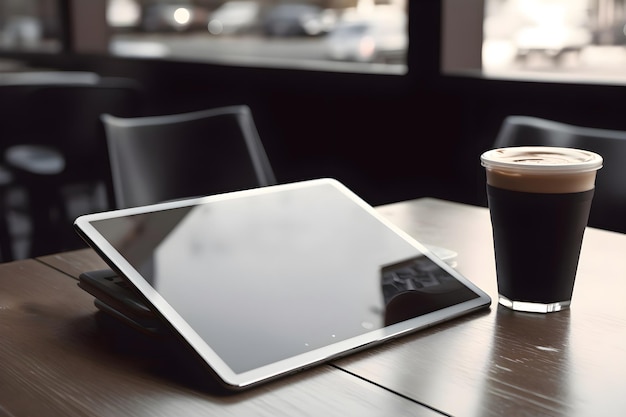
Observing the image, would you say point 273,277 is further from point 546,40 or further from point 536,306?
point 546,40

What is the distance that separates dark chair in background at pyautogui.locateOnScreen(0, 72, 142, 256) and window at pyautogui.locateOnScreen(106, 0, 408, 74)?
2.56 feet

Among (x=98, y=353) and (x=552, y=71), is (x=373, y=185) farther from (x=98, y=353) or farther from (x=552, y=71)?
(x=98, y=353)

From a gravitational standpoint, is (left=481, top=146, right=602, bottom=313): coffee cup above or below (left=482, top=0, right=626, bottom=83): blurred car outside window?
below

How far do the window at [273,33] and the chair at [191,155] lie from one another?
1112 mm

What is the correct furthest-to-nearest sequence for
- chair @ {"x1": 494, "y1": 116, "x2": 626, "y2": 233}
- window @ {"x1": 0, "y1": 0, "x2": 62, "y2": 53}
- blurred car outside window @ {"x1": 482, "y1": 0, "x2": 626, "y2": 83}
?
window @ {"x1": 0, "y1": 0, "x2": 62, "y2": 53} < blurred car outside window @ {"x1": 482, "y1": 0, "x2": 626, "y2": 83} < chair @ {"x1": 494, "y1": 116, "x2": 626, "y2": 233}

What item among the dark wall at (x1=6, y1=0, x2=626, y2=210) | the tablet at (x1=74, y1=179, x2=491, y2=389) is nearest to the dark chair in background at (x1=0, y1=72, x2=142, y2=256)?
the dark wall at (x1=6, y1=0, x2=626, y2=210)

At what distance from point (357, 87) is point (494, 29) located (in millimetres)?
535

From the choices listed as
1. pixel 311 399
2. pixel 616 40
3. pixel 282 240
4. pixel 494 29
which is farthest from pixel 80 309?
pixel 494 29

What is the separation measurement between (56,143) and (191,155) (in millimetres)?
1143

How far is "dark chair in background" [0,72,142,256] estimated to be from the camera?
268 cm

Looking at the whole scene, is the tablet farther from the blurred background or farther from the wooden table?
the blurred background

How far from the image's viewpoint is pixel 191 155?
177 centimetres

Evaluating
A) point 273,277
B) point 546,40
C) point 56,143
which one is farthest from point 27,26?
point 273,277

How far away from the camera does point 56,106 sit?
2.67 metres
